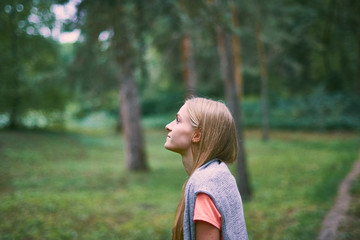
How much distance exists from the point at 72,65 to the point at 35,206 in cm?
553

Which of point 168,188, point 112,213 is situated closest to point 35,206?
point 112,213

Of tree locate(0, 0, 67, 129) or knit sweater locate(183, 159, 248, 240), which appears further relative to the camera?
tree locate(0, 0, 67, 129)

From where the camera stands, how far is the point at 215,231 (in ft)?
5.00

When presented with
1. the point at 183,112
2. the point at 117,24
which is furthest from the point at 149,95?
the point at 183,112

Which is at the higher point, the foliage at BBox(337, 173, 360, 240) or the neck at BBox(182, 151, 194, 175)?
the neck at BBox(182, 151, 194, 175)

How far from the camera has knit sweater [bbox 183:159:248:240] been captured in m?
1.58

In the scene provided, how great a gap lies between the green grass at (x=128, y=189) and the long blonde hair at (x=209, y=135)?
3937 mm

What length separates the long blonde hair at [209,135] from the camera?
1.74m

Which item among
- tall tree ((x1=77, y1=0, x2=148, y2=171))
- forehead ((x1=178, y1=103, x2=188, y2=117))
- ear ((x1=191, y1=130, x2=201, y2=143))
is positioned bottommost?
ear ((x1=191, y1=130, x2=201, y2=143))

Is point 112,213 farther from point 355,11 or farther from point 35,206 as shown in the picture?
point 355,11

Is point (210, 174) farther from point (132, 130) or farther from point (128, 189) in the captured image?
point (132, 130)

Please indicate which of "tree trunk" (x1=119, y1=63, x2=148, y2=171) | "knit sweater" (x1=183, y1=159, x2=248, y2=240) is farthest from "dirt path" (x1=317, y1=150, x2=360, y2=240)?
"tree trunk" (x1=119, y1=63, x2=148, y2=171)

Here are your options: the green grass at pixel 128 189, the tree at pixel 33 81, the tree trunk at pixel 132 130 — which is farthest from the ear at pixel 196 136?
the tree at pixel 33 81

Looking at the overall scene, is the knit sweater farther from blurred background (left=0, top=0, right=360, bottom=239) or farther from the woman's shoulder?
blurred background (left=0, top=0, right=360, bottom=239)
